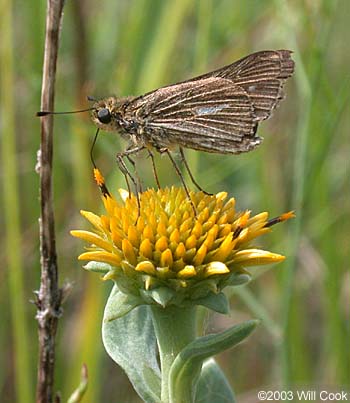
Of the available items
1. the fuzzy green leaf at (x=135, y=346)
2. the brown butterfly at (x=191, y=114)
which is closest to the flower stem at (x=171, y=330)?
the fuzzy green leaf at (x=135, y=346)

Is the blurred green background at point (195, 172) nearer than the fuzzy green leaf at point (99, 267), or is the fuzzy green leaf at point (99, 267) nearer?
the fuzzy green leaf at point (99, 267)

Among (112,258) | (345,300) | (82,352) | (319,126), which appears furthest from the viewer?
(345,300)

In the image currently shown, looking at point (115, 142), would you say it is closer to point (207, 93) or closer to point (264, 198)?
point (264, 198)

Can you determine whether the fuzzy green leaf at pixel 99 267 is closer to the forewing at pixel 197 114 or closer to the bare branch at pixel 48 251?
the bare branch at pixel 48 251

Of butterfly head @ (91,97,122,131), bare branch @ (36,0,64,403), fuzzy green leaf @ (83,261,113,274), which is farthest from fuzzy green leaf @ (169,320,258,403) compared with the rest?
butterfly head @ (91,97,122,131)

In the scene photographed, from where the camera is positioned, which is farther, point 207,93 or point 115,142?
point 115,142

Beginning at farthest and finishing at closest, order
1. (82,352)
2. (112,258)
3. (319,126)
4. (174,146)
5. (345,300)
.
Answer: (345,300) → (319,126) → (82,352) → (174,146) → (112,258)

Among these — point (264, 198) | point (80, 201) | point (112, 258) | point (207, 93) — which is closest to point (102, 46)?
point (80, 201)
